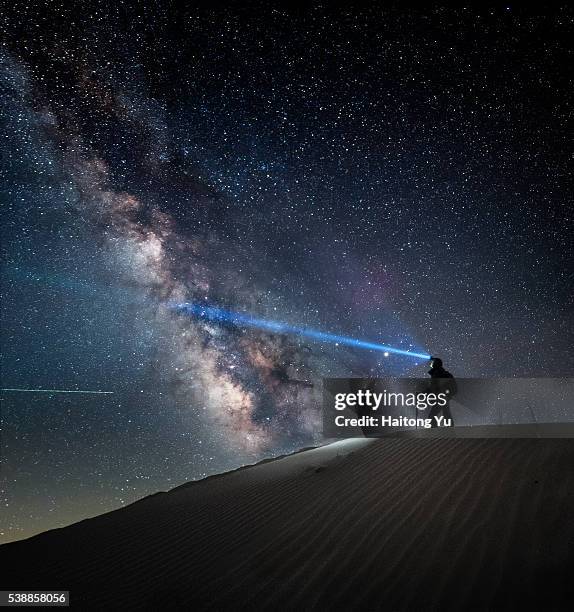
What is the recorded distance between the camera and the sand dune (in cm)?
390

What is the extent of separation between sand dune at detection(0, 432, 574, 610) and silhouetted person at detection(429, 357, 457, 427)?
3183 mm

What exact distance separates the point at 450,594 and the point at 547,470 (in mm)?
2925

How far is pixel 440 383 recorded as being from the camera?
39.7 ft

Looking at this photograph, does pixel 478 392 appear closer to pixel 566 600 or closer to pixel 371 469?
pixel 371 469

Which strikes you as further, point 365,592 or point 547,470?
point 547,470

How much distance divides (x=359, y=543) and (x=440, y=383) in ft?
25.3

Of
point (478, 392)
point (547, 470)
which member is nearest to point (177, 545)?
point (547, 470)

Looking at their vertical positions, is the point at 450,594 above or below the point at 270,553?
above

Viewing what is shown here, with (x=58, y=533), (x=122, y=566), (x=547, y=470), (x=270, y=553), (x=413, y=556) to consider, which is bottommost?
(x=58, y=533)

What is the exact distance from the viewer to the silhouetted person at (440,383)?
39.5 feet

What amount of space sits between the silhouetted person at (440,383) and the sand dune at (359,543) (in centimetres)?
318

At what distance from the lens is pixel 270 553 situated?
17.7 feet

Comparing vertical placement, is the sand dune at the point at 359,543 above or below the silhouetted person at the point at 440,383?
below

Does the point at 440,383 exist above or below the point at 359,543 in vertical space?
above
